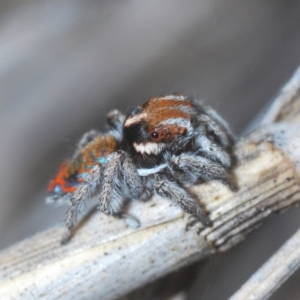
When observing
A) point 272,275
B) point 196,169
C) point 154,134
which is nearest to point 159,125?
point 154,134

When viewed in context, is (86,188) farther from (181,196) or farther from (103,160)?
(181,196)

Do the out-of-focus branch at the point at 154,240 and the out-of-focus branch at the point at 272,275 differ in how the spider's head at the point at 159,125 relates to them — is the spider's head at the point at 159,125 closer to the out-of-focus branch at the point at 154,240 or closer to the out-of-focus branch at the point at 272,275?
the out-of-focus branch at the point at 154,240

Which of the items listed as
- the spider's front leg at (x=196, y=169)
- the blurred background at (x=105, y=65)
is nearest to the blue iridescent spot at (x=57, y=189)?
the spider's front leg at (x=196, y=169)

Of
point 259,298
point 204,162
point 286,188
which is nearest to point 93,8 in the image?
point 204,162

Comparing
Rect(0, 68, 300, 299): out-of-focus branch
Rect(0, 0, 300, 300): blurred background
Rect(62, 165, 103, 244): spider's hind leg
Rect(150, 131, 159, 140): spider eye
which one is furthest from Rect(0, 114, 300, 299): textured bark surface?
Rect(0, 0, 300, 300): blurred background

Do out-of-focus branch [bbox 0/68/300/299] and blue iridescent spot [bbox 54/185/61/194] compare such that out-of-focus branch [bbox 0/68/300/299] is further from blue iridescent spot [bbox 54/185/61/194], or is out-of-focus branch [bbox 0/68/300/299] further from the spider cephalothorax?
blue iridescent spot [bbox 54/185/61/194]
